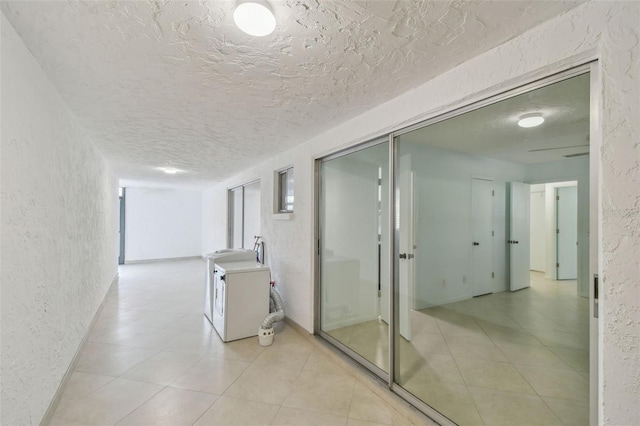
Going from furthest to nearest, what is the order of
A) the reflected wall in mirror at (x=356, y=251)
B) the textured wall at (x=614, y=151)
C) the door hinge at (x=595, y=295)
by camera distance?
the reflected wall in mirror at (x=356, y=251)
the door hinge at (x=595, y=295)
the textured wall at (x=614, y=151)

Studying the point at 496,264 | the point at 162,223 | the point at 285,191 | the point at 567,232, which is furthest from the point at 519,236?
the point at 162,223

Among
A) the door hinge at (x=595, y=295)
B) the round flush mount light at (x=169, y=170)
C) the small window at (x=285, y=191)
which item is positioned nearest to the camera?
the door hinge at (x=595, y=295)

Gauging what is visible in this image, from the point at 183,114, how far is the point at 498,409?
10.8ft

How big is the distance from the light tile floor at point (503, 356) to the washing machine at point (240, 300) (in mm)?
1259

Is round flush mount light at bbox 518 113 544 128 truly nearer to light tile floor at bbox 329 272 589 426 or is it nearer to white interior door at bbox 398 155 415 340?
white interior door at bbox 398 155 415 340

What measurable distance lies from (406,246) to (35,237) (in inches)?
98.9

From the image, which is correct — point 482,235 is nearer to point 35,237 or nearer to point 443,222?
point 443,222

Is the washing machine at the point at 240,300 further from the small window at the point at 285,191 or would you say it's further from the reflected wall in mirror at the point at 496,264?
the reflected wall in mirror at the point at 496,264

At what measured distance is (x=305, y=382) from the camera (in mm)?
2225

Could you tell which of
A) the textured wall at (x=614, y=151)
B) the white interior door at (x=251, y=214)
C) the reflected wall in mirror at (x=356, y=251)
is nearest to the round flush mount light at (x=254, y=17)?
the textured wall at (x=614, y=151)

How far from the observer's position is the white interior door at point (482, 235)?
6.82 ft

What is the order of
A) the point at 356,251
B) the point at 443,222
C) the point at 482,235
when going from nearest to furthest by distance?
the point at 482,235 < the point at 443,222 < the point at 356,251

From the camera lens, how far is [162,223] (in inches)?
327

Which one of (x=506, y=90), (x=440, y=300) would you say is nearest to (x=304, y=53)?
(x=506, y=90)
